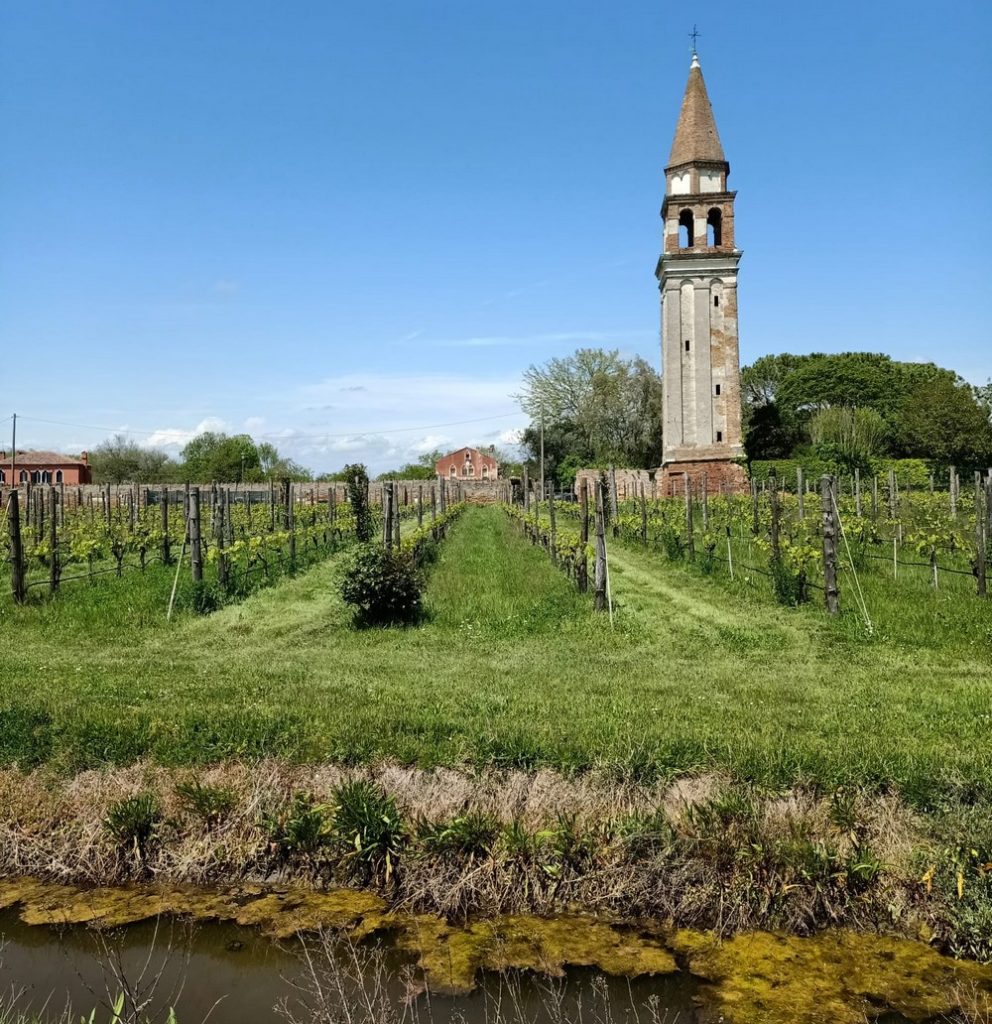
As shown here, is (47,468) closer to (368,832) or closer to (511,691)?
(511,691)

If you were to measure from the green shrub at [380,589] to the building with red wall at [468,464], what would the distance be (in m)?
77.0

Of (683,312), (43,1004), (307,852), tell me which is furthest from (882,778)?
(683,312)

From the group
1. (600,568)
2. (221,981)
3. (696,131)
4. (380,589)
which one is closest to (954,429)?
(696,131)

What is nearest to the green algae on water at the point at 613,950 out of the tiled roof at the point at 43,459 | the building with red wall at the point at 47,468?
the building with red wall at the point at 47,468

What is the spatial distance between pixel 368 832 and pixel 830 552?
8047 mm

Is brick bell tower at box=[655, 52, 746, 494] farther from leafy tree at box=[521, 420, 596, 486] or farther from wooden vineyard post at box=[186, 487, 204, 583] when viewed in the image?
wooden vineyard post at box=[186, 487, 204, 583]

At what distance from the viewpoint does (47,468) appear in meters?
69.6

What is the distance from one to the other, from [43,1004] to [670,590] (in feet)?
37.1

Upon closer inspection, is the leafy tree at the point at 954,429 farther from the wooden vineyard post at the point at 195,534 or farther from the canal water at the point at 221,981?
the canal water at the point at 221,981

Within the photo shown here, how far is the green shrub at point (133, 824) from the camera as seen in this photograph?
5258 mm

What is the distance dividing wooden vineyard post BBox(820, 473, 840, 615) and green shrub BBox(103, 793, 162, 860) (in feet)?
28.6

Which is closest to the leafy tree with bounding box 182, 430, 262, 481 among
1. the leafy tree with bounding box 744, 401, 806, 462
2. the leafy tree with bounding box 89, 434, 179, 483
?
the leafy tree with bounding box 89, 434, 179, 483

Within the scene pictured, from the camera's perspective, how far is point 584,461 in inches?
2330

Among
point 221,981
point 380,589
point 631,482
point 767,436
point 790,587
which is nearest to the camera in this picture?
point 221,981
